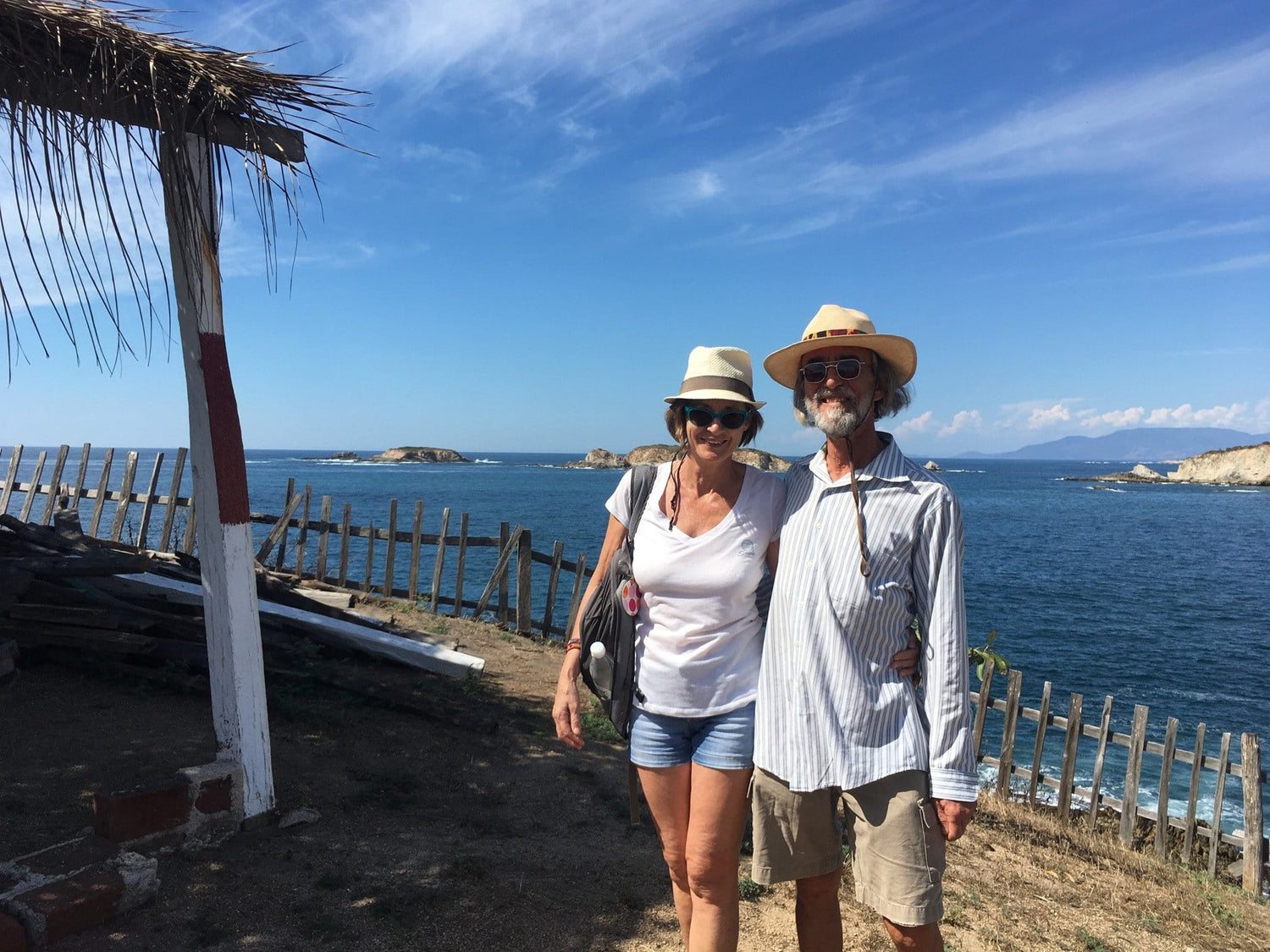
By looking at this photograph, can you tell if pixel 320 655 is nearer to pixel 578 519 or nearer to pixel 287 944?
pixel 287 944

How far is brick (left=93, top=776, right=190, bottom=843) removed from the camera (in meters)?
3.55

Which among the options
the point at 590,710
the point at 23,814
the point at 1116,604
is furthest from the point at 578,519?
the point at 23,814

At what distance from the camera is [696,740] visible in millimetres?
2598

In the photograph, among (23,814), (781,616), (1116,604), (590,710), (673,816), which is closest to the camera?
(781,616)

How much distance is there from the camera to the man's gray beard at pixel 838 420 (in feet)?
8.04

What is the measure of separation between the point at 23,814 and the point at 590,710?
4054 millimetres

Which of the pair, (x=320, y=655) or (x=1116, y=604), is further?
(x=1116, y=604)

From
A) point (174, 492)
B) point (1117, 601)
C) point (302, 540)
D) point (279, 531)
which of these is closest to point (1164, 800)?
point (302, 540)

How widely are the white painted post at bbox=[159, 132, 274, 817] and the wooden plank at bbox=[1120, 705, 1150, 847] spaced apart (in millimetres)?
7121

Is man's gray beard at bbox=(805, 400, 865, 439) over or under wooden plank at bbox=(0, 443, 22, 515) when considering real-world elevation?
over

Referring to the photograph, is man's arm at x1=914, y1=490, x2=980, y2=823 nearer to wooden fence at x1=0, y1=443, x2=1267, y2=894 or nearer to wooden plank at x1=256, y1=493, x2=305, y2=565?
wooden fence at x1=0, y1=443, x2=1267, y2=894

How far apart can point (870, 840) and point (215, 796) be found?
10.3ft

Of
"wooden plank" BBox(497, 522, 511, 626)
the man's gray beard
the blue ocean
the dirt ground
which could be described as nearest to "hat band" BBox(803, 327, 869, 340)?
the man's gray beard

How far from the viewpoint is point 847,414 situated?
8.10 feet
